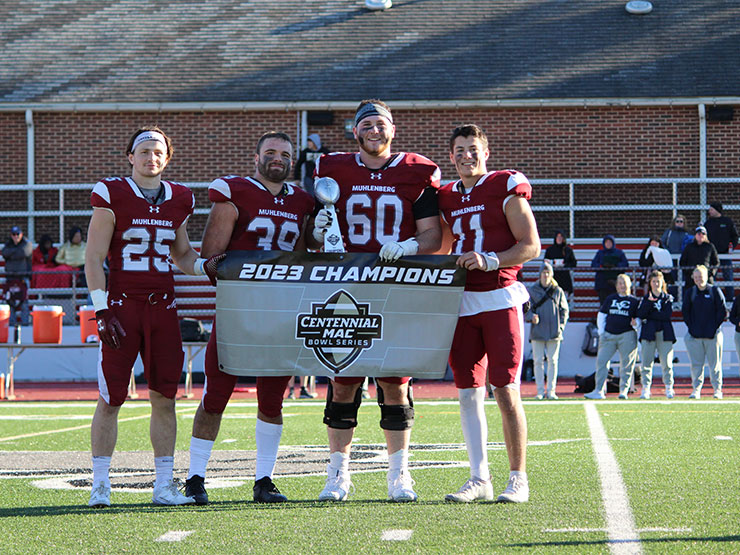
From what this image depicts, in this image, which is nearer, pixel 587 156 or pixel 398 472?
pixel 398 472

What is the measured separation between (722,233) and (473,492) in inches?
554

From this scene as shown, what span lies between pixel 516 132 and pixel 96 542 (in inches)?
678

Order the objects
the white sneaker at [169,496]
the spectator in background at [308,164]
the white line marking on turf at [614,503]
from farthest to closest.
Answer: the spectator in background at [308,164]
the white sneaker at [169,496]
the white line marking on turf at [614,503]

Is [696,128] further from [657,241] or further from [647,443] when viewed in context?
[647,443]

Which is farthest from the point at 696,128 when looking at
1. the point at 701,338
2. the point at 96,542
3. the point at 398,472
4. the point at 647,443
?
the point at 96,542

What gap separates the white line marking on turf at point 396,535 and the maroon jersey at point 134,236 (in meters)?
1.92

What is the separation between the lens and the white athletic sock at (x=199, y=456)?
5.83 metres

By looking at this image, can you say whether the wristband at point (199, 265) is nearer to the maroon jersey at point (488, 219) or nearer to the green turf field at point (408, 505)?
the green turf field at point (408, 505)

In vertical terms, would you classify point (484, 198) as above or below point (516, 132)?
below

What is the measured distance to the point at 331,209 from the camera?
593cm

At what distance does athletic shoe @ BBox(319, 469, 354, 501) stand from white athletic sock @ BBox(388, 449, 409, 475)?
25 cm

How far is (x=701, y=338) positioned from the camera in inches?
565

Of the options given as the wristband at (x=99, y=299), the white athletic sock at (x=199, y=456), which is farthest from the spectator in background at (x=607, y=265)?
the wristband at (x=99, y=299)

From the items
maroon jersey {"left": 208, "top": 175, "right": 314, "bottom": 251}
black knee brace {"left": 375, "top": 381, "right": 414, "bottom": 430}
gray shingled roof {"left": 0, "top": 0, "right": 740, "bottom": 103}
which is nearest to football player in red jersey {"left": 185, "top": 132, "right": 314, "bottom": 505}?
maroon jersey {"left": 208, "top": 175, "right": 314, "bottom": 251}
